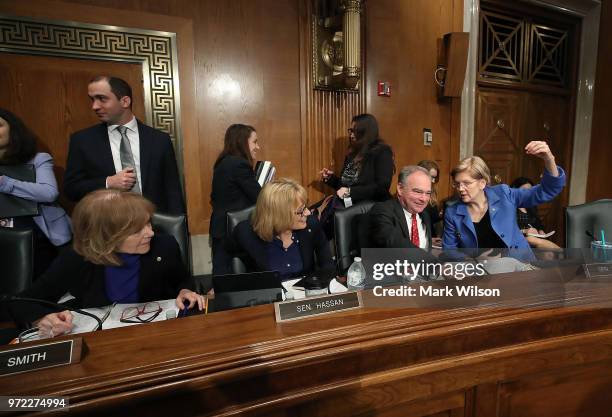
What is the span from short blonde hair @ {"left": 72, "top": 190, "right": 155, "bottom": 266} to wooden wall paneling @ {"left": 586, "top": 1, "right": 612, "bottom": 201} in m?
5.43

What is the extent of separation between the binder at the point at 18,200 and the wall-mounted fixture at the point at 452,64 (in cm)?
356

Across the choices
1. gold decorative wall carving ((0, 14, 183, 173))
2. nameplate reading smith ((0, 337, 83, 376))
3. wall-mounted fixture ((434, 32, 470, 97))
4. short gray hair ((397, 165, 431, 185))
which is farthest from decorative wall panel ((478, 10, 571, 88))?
nameplate reading smith ((0, 337, 83, 376))

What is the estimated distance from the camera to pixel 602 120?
460 cm

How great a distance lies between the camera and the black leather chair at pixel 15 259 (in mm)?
1469

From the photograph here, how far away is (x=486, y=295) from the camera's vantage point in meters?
0.84

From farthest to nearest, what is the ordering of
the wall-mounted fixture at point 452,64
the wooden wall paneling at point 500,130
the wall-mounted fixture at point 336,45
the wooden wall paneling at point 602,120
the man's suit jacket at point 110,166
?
the wooden wall paneling at point 602,120, the wooden wall paneling at point 500,130, the wall-mounted fixture at point 452,64, the wall-mounted fixture at point 336,45, the man's suit jacket at point 110,166

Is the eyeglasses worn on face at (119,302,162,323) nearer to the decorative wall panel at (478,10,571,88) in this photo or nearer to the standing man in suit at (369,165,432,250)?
the standing man in suit at (369,165,432,250)

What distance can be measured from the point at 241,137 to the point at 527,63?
3.79 metres

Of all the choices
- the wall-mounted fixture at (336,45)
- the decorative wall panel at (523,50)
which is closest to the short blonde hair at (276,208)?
the wall-mounted fixture at (336,45)

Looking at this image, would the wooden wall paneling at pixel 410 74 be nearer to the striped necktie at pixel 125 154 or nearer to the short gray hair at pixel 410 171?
the short gray hair at pixel 410 171

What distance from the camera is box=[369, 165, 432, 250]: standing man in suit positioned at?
1800mm

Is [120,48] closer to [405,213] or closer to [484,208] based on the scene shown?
[405,213]

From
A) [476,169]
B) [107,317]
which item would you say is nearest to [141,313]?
[107,317]

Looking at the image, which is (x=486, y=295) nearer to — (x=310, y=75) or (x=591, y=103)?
(x=310, y=75)
